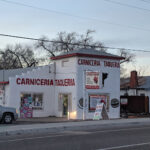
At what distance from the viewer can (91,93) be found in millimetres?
30281

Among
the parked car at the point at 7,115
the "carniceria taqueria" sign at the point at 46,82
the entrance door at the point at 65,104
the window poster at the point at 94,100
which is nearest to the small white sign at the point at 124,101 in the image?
the window poster at the point at 94,100

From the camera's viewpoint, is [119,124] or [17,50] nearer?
[119,124]

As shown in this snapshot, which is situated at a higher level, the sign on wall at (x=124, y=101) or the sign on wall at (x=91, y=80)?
the sign on wall at (x=91, y=80)

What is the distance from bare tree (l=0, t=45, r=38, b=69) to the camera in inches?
2618

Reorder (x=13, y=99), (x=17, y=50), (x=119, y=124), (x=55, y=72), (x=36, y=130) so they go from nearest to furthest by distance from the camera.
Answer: (x=36, y=130) → (x=119, y=124) → (x=13, y=99) → (x=55, y=72) → (x=17, y=50)

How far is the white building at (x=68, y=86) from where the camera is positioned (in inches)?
1155

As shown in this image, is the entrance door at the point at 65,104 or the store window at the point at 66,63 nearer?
the store window at the point at 66,63

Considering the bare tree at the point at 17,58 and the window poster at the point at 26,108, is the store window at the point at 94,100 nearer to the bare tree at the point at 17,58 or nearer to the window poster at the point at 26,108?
the window poster at the point at 26,108

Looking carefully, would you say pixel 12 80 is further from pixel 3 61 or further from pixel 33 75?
pixel 3 61

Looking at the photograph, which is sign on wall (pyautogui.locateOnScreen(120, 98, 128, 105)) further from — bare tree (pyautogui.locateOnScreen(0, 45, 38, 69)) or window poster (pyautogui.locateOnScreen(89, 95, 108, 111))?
bare tree (pyautogui.locateOnScreen(0, 45, 38, 69))

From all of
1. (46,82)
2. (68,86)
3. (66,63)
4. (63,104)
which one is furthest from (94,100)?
(46,82)

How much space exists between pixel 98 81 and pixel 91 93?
1353 millimetres

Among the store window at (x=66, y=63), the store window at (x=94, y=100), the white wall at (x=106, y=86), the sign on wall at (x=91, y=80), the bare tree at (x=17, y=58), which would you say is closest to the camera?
the sign on wall at (x=91, y=80)

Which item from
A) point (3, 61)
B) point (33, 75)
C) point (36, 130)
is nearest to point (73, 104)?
point (33, 75)
